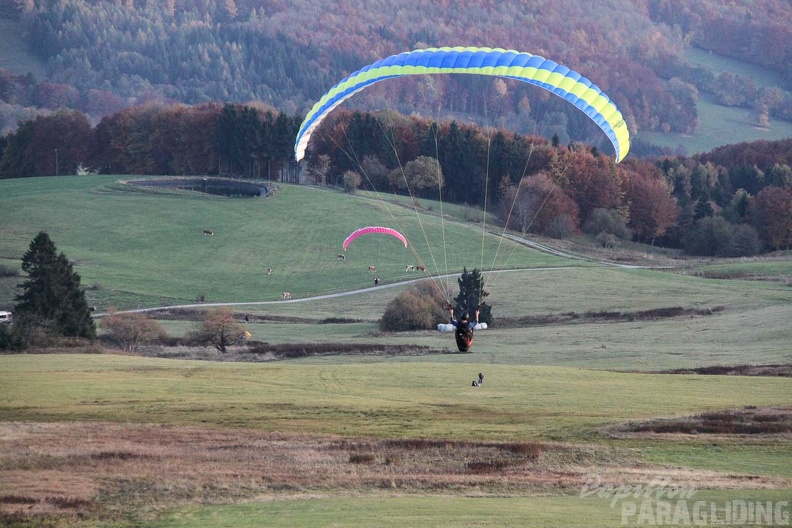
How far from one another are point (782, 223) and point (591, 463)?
318 ft

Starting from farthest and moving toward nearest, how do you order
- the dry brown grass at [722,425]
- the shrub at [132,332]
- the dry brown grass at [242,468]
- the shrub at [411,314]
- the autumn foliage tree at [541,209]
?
1. the autumn foliage tree at [541,209]
2. the shrub at [411,314]
3. the shrub at [132,332]
4. the dry brown grass at [722,425]
5. the dry brown grass at [242,468]

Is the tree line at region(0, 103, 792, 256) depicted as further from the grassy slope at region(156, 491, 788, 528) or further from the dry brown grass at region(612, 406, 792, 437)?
the grassy slope at region(156, 491, 788, 528)

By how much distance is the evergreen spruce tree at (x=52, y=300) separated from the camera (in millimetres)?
51406

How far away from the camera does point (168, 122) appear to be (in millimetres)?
130625

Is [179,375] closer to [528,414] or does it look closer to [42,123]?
[528,414]

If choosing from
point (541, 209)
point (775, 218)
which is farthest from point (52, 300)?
point (775, 218)

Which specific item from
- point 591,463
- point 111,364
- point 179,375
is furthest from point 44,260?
point 591,463

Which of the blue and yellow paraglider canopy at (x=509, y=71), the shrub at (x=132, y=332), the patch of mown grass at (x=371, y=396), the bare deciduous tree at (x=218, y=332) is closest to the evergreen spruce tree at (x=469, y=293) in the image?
the bare deciduous tree at (x=218, y=332)

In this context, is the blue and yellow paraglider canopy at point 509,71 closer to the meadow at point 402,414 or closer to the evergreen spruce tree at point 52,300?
the meadow at point 402,414

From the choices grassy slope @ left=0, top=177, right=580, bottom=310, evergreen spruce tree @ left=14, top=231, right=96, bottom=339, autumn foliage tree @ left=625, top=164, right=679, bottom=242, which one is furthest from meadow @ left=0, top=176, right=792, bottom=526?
autumn foliage tree @ left=625, top=164, right=679, bottom=242

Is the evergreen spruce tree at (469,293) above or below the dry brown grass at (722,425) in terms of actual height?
above

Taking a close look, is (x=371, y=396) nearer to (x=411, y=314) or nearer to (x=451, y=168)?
(x=411, y=314)

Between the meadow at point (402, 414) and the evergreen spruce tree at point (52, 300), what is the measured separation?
186 inches

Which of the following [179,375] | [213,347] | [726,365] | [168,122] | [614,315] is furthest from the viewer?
[168,122]
